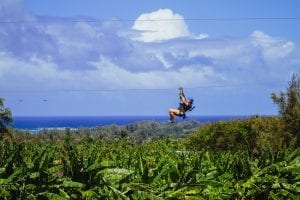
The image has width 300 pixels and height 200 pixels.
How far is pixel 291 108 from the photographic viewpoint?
4281cm

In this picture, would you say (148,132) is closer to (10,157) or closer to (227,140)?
(227,140)

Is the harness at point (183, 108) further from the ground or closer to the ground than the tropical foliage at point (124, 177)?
further from the ground

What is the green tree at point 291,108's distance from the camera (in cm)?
4225

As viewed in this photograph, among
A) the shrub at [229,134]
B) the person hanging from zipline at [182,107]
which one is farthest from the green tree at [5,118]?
the person hanging from zipline at [182,107]

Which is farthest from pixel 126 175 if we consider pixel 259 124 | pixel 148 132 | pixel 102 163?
pixel 148 132

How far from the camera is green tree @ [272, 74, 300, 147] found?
42.2m

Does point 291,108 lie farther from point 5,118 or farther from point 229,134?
point 5,118

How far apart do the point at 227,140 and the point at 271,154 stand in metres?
40.1

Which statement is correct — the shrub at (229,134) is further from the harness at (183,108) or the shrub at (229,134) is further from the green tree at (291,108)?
the harness at (183,108)

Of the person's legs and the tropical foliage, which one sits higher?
the person's legs

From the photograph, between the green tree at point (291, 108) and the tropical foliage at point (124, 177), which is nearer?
the tropical foliage at point (124, 177)

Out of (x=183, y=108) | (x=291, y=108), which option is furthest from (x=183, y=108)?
(x=291, y=108)

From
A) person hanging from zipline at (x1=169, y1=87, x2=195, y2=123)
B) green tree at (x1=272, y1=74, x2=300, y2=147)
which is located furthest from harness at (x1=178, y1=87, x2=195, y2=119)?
green tree at (x1=272, y1=74, x2=300, y2=147)

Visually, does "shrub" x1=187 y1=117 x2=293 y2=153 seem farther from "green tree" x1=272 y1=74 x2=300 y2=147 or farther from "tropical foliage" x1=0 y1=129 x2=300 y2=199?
"tropical foliage" x1=0 y1=129 x2=300 y2=199
